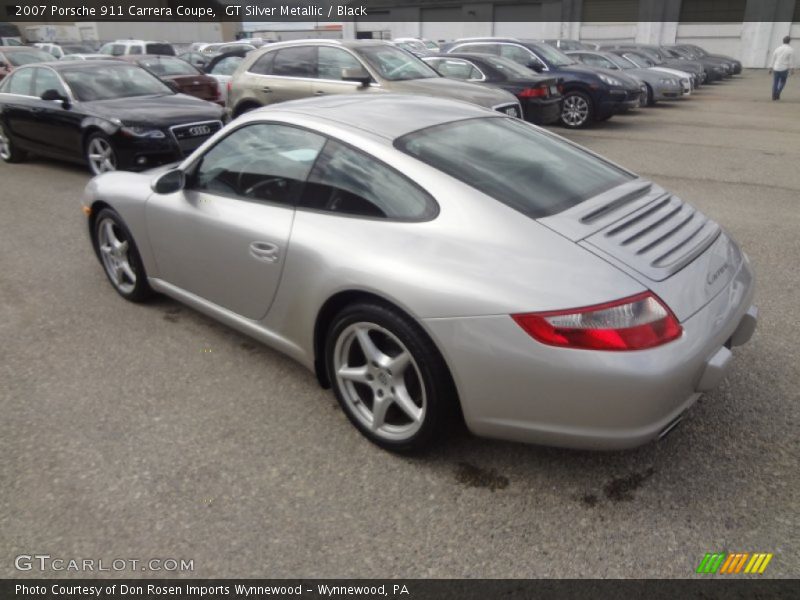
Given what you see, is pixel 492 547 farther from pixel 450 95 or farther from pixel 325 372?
pixel 450 95

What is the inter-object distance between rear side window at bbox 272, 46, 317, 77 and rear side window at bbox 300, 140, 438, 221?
6608mm

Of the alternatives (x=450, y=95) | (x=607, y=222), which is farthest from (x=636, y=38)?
(x=607, y=222)

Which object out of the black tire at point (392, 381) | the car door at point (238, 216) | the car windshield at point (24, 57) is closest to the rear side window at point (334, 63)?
the car door at point (238, 216)

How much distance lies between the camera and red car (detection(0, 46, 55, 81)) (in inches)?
550

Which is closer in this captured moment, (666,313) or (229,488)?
(666,313)

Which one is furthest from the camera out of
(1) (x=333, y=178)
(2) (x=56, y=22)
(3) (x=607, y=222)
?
(2) (x=56, y=22)

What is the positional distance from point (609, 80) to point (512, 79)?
265 centimetres

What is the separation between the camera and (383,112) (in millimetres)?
3133

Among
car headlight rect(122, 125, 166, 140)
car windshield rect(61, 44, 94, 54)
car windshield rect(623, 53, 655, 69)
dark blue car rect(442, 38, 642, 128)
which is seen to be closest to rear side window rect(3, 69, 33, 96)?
car headlight rect(122, 125, 166, 140)

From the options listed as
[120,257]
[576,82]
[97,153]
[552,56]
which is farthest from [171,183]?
[552,56]

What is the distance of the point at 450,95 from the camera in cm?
830

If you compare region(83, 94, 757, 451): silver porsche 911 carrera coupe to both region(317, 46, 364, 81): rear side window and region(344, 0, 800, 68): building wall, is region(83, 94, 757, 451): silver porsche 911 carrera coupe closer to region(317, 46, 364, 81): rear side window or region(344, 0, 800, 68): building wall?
region(317, 46, 364, 81): rear side window
